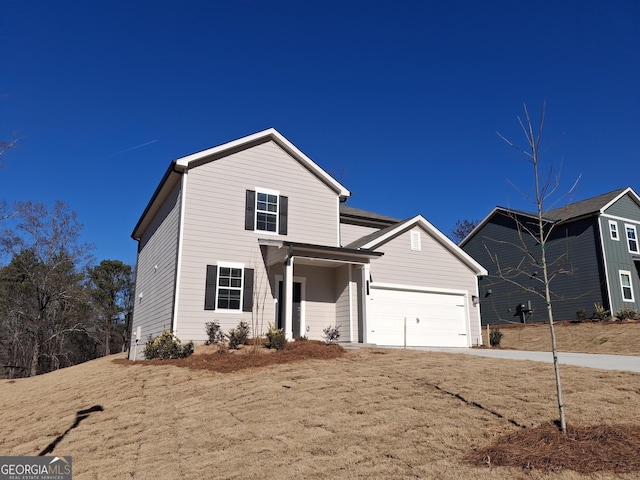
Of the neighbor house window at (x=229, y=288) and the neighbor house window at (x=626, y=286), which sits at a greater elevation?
the neighbor house window at (x=626, y=286)

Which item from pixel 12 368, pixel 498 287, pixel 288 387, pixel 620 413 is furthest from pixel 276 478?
pixel 12 368

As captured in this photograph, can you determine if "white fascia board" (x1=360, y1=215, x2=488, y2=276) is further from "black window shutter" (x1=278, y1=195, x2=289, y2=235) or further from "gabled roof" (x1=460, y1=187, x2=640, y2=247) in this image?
"gabled roof" (x1=460, y1=187, x2=640, y2=247)

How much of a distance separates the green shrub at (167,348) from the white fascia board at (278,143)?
5073mm

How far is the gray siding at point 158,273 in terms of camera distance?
46.8ft

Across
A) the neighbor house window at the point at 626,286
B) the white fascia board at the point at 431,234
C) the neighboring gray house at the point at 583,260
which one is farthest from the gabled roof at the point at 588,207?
the white fascia board at the point at 431,234

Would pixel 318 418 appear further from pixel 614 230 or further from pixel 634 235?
pixel 634 235

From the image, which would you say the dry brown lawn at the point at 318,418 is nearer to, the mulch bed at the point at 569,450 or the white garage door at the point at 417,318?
the mulch bed at the point at 569,450

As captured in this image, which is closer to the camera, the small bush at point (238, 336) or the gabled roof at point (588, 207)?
the small bush at point (238, 336)

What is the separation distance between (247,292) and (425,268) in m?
6.65

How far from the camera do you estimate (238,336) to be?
12.9m

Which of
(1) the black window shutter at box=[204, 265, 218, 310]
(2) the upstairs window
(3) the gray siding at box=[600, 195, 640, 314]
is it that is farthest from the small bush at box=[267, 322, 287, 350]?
(3) the gray siding at box=[600, 195, 640, 314]

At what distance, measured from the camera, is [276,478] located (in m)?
4.86

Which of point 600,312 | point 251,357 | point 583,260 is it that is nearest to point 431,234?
point 251,357

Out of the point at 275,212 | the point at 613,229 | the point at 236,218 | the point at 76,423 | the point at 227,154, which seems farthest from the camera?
the point at 613,229
